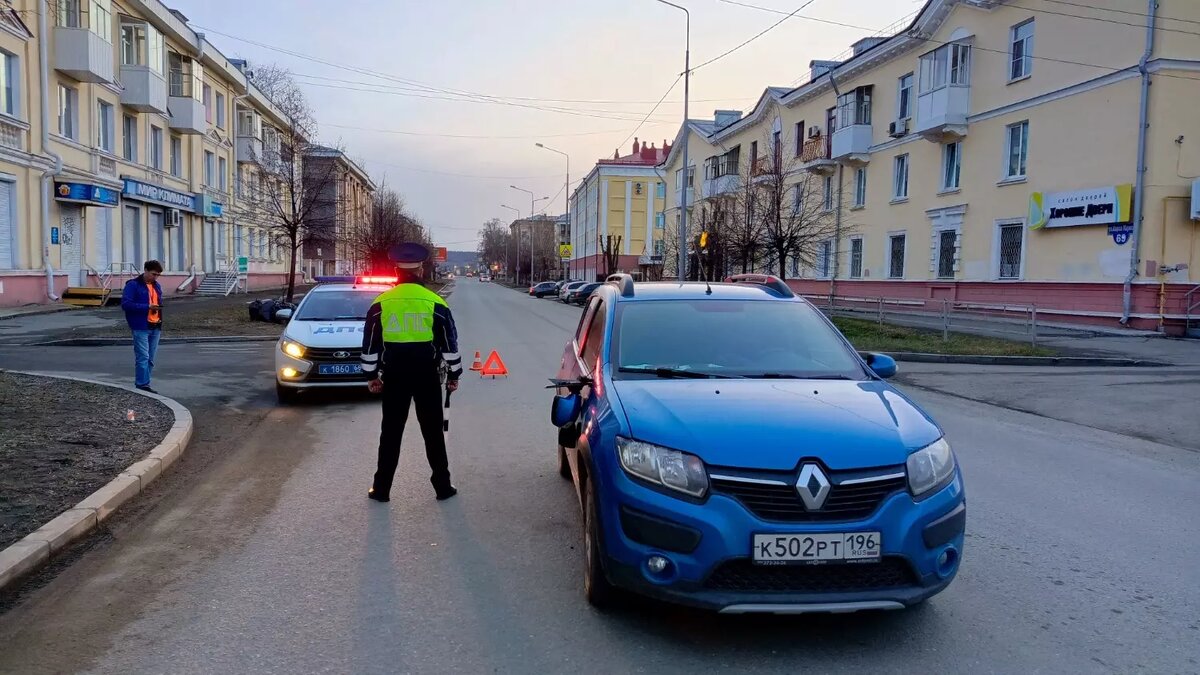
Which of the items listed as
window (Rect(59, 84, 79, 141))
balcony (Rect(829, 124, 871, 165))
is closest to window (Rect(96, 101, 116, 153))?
window (Rect(59, 84, 79, 141))

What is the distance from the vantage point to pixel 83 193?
27156 millimetres

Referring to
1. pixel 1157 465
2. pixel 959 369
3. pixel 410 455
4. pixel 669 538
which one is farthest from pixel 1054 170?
pixel 669 538

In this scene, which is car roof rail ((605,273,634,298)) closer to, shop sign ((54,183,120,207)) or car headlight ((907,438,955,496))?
car headlight ((907,438,955,496))

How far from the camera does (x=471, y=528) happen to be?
537cm

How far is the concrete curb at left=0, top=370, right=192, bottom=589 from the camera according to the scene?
4.47 metres

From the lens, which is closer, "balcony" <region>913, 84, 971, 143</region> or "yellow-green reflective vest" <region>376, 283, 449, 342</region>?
"yellow-green reflective vest" <region>376, 283, 449, 342</region>

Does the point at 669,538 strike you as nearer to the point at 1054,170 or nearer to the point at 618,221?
the point at 1054,170

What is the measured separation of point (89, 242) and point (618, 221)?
5365 centimetres

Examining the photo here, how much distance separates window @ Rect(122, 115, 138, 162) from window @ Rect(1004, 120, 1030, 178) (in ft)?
104

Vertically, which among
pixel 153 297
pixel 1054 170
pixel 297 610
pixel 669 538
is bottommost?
pixel 297 610

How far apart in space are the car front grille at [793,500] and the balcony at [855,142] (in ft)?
113

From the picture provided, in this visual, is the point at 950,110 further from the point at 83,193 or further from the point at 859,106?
the point at 83,193

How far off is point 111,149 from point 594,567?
3341 cm

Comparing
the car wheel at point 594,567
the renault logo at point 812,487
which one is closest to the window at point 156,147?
the car wheel at point 594,567
